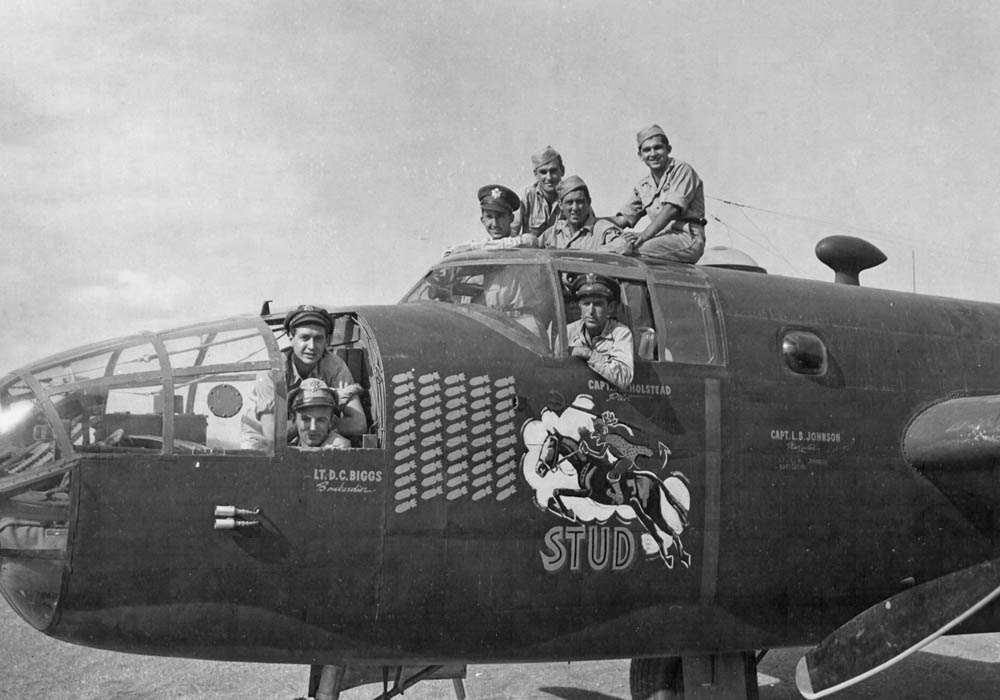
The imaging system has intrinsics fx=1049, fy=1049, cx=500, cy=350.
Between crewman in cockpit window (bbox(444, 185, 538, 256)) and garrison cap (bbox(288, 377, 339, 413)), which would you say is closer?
garrison cap (bbox(288, 377, 339, 413))

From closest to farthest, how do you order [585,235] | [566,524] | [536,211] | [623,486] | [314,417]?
[314,417], [566,524], [623,486], [585,235], [536,211]

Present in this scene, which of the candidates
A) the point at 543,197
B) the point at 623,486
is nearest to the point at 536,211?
the point at 543,197

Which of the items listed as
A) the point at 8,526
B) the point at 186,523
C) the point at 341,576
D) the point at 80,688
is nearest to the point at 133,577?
the point at 186,523

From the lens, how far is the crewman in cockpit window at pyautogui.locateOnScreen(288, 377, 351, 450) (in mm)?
6602

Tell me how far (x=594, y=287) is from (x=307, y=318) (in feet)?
6.81

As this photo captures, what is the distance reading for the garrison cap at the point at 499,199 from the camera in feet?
34.3

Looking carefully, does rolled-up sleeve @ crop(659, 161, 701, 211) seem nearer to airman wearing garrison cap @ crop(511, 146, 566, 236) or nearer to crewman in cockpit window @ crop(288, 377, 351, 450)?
airman wearing garrison cap @ crop(511, 146, 566, 236)

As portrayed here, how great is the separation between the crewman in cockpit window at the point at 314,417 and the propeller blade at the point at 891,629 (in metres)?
3.86

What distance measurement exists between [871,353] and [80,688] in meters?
10.4

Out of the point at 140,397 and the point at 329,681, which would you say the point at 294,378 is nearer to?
the point at 140,397

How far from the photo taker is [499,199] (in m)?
10.5

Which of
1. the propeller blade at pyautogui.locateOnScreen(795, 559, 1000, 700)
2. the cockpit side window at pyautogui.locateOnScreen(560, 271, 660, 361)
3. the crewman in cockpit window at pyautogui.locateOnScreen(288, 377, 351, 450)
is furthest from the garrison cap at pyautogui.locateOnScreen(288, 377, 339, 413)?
the propeller blade at pyautogui.locateOnScreen(795, 559, 1000, 700)

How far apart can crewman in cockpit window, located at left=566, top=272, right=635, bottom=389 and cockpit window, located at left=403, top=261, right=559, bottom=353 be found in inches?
8.7

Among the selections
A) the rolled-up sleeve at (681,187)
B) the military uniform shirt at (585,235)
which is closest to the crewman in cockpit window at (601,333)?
the military uniform shirt at (585,235)
